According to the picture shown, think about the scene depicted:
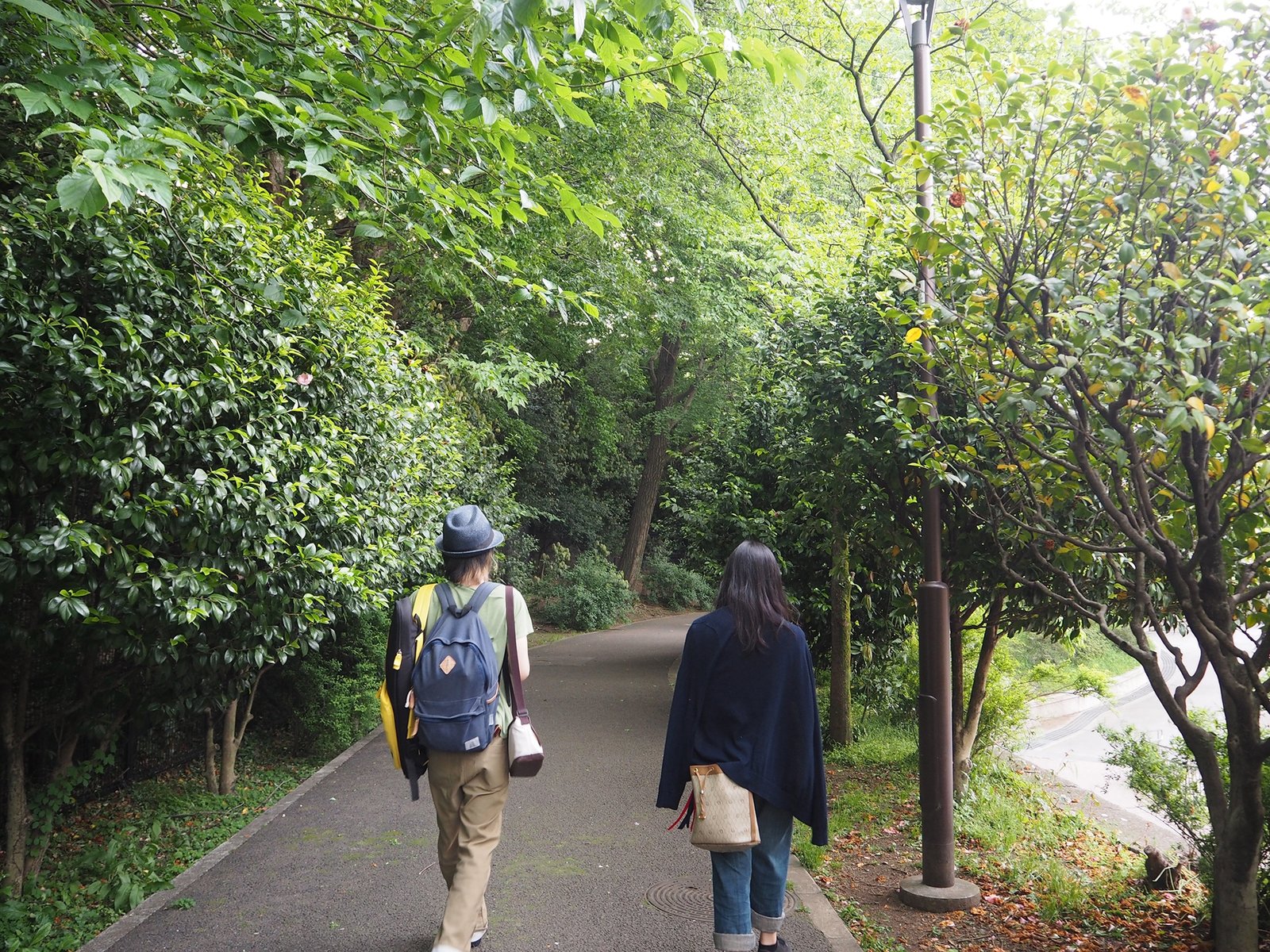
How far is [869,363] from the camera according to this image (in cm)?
684

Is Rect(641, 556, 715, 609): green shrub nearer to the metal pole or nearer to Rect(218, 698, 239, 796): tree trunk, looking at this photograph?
Rect(218, 698, 239, 796): tree trunk

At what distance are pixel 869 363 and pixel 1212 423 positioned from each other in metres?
3.73

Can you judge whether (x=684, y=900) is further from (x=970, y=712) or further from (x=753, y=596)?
(x=970, y=712)

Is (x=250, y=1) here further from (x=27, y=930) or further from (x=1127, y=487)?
(x=1127, y=487)

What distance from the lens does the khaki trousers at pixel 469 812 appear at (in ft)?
13.0

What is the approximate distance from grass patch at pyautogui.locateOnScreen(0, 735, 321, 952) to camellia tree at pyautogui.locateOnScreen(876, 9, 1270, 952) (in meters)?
4.93

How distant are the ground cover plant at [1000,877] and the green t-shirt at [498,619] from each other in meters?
2.24

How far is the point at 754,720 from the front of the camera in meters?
3.87

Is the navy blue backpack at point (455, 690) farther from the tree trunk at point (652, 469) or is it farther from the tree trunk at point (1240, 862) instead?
the tree trunk at point (652, 469)

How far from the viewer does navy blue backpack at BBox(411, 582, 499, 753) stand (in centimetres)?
386

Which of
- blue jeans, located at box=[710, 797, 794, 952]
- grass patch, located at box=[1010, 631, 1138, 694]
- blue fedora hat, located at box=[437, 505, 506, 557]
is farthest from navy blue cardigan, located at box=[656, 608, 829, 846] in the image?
grass patch, located at box=[1010, 631, 1138, 694]

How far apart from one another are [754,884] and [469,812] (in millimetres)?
1255

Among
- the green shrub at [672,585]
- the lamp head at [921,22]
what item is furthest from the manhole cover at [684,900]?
the green shrub at [672,585]

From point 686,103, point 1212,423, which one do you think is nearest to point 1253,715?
point 1212,423
